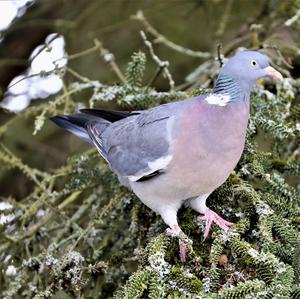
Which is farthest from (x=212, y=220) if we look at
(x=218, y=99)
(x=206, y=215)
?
(x=218, y=99)

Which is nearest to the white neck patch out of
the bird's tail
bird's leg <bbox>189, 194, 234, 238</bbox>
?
bird's leg <bbox>189, 194, 234, 238</bbox>

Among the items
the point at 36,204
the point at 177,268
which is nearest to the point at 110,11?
the point at 36,204

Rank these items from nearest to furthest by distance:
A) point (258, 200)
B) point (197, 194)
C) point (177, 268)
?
point (177, 268)
point (258, 200)
point (197, 194)

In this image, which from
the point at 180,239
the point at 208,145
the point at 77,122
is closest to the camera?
the point at 180,239

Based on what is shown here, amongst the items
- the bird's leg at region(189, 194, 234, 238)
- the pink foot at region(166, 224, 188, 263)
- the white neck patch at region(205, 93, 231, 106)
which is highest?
the white neck patch at region(205, 93, 231, 106)

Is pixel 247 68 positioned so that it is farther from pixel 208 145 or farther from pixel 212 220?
pixel 212 220

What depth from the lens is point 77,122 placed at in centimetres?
225

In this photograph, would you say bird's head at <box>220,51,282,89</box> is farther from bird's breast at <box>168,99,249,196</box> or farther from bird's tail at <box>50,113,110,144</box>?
bird's tail at <box>50,113,110,144</box>

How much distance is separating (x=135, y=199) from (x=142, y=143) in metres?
0.19

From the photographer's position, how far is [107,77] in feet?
9.66

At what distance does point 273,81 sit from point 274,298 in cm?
107

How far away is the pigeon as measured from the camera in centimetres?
177

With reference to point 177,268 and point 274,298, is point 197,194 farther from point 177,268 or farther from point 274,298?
point 274,298

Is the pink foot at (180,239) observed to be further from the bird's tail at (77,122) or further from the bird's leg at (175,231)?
the bird's tail at (77,122)
